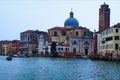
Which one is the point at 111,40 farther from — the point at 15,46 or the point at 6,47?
the point at 6,47

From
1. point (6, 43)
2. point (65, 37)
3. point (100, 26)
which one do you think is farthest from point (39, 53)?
point (6, 43)

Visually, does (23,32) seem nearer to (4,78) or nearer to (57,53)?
(57,53)

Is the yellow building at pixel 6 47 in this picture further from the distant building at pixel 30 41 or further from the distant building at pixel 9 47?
the distant building at pixel 30 41

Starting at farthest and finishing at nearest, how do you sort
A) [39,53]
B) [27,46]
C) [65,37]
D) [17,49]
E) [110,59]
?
[17,49] → [27,46] → [39,53] → [65,37] → [110,59]

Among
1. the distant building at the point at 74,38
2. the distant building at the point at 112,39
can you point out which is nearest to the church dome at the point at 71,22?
the distant building at the point at 74,38

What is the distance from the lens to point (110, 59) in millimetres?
64500

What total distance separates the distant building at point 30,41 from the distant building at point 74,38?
1423 cm

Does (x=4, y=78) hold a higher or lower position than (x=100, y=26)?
lower

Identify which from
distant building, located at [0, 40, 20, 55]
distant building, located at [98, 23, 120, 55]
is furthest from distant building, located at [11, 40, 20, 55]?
distant building, located at [98, 23, 120, 55]

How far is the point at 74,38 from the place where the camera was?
108 m

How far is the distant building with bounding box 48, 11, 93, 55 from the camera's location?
10631cm

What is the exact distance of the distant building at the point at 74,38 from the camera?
10631cm

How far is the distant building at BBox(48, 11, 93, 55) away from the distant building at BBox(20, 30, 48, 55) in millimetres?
14233

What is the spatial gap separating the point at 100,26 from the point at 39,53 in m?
25.0
